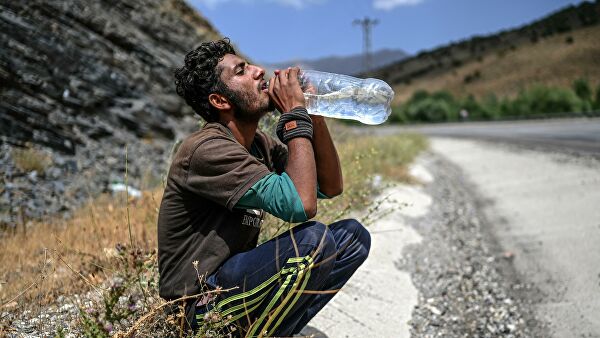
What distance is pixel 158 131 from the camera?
7812mm

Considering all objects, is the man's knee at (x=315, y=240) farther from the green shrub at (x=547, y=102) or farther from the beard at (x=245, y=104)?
the green shrub at (x=547, y=102)

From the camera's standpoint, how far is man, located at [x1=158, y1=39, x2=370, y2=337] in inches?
91.3

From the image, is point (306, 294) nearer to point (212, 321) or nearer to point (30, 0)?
point (212, 321)

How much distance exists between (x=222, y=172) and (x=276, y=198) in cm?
26

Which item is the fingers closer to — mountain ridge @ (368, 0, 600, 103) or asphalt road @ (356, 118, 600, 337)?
asphalt road @ (356, 118, 600, 337)

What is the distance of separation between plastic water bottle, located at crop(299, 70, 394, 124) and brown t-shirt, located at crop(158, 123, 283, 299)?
63 centimetres

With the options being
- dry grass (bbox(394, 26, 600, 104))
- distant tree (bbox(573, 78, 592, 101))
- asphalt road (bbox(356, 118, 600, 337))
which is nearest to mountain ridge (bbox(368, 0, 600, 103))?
dry grass (bbox(394, 26, 600, 104))

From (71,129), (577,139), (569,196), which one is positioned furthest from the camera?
(577,139)

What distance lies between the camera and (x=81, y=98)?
273 inches

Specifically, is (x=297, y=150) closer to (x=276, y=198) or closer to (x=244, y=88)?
(x=276, y=198)

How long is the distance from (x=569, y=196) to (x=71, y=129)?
6.23 metres

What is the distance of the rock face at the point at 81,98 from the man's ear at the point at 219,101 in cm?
333

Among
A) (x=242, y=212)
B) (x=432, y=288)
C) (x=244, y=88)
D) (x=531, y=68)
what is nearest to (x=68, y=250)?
(x=242, y=212)

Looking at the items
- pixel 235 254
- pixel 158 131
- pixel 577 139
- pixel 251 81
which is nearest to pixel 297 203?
pixel 235 254
